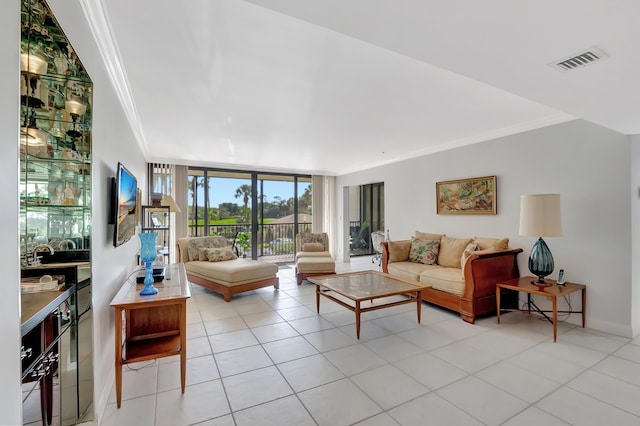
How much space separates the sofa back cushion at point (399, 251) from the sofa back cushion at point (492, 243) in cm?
106

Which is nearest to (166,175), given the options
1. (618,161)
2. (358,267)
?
(358,267)

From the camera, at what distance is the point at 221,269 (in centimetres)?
432

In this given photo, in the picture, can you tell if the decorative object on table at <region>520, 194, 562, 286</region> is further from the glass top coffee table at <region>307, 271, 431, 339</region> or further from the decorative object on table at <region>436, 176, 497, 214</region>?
the glass top coffee table at <region>307, 271, 431, 339</region>

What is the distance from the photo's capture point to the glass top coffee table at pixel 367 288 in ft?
9.68

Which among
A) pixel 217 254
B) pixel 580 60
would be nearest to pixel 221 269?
pixel 217 254

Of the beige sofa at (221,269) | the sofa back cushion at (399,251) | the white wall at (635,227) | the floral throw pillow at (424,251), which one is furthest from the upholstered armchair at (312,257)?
the white wall at (635,227)

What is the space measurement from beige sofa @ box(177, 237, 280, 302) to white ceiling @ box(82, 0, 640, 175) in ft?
6.50

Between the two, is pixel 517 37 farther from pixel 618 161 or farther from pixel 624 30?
pixel 618 161

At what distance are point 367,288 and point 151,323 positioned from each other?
2.20 m

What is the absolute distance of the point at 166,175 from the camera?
608 cm

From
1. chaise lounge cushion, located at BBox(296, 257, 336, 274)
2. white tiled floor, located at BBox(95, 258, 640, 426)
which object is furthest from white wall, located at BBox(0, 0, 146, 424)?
chaise lounge cushion, located at BBox(296, 257, 336, 274)

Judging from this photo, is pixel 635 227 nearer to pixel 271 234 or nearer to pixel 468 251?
pixel 468 251

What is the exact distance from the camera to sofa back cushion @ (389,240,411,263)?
15.4 feet

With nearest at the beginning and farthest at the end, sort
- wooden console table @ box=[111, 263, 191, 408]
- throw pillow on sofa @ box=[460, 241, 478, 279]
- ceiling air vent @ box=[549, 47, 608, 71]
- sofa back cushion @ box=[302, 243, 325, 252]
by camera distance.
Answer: ceiling air vent @ box=[549, 47, 608, 71], wooden console table @ box=[111, 263, 191, 408], throw pillow on sofa @ box=[460, 241, 478, 279], sofa back cushion @ box=[302, 243, 325, 252]
